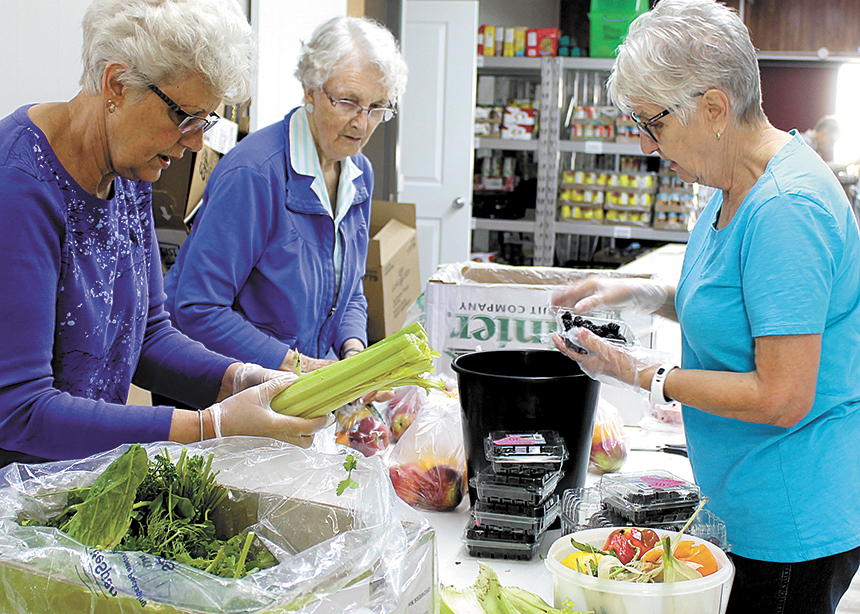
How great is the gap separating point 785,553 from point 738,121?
70 centimetres

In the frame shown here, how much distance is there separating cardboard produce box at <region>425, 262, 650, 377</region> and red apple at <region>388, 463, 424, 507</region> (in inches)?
24.6

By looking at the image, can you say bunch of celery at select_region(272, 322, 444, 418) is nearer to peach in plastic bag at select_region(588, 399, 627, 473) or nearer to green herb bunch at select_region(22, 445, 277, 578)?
green herb bunch at select_region(22, 445, 277, 578)

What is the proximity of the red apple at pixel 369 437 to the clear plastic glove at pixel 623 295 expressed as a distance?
1.64 feet

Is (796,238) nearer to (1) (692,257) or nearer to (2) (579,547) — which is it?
(1) (692,257)

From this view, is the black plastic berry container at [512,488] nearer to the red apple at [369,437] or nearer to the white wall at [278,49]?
the red apple at [369,437]

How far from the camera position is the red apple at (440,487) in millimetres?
1395

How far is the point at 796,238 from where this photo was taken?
1.10 m

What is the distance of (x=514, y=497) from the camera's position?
3.89ft

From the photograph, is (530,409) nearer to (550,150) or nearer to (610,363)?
(610,363)

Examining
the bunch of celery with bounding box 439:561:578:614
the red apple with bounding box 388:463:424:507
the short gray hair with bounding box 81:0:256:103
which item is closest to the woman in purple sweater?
the short gray hair with bounding box 81:0:256:103

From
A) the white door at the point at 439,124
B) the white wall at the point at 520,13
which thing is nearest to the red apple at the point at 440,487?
the white door at the point at 439,124

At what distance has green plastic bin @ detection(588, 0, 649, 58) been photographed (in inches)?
219

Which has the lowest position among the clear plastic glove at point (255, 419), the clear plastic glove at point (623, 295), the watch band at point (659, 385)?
the clear plastic glove at point (255, 419)

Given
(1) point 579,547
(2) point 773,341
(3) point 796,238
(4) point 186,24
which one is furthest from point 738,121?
(4) point 186,24
